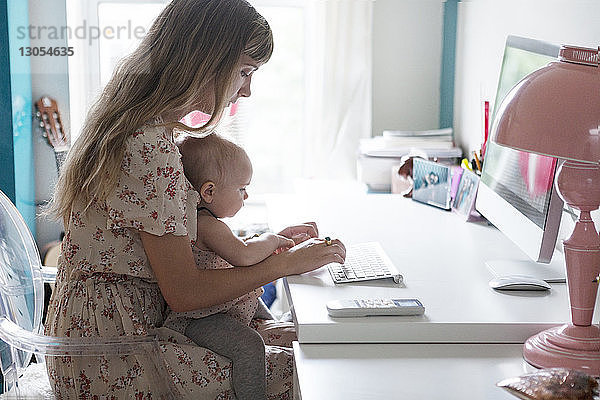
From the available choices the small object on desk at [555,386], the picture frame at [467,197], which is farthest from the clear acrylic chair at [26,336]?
the picture frame at [467,197]

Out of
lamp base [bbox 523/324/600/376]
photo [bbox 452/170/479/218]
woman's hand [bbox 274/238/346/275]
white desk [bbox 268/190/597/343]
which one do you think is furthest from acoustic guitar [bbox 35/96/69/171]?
lamp base [bbox 523/324/600/376]

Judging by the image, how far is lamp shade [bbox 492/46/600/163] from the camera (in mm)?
1131

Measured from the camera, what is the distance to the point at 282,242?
1.75 metres

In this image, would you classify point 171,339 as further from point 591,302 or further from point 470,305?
point 591,302

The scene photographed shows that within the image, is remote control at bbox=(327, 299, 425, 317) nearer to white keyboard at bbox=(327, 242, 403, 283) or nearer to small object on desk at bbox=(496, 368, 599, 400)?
white keyboard at bbox=(327, 242, 403, 283)

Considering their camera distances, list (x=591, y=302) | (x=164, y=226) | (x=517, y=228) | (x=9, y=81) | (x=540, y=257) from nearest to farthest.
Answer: (x=591, y=302) < (x=164, y=226) < (x=540, y=257) < (x=517, y=228) < (x=9, y=81)

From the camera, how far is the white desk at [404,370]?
1186mm

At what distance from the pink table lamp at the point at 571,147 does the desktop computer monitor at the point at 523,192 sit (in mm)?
259

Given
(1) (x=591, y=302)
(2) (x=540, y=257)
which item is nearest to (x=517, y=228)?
(2) (x=540, y=257)

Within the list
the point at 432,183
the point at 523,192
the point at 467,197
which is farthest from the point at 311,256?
the point at 432,183

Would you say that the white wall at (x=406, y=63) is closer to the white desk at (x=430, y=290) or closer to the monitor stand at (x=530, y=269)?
the white desk at (x=430, y=290)

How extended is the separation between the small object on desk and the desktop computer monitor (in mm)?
504

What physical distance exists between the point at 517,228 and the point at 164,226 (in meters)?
0.79

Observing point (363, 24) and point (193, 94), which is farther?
point (363, 24)
